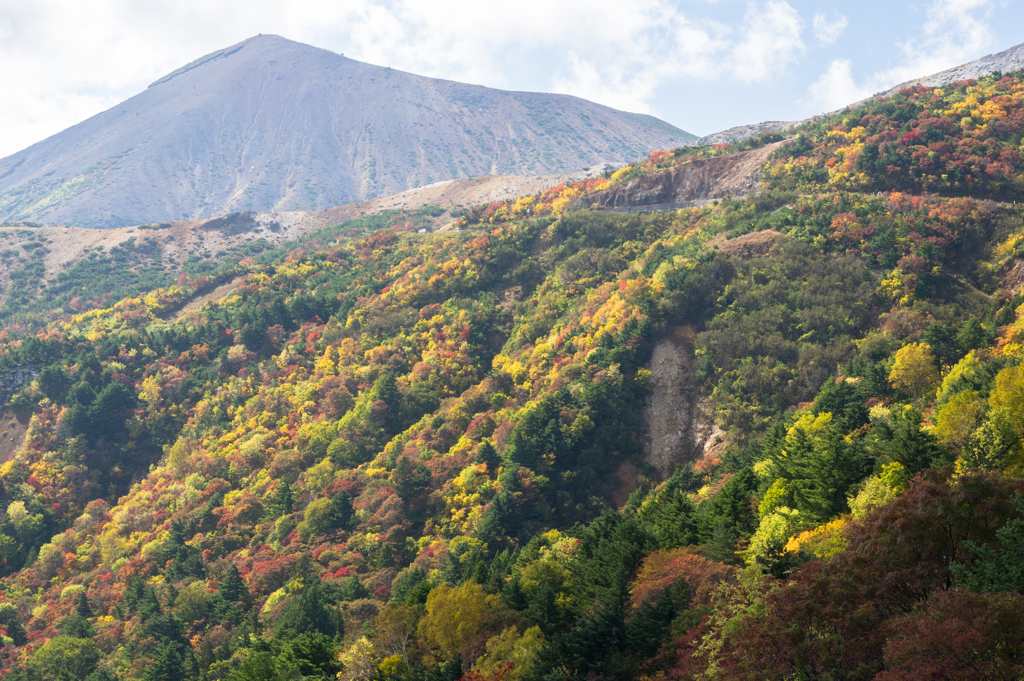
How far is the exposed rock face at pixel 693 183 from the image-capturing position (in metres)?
90.1

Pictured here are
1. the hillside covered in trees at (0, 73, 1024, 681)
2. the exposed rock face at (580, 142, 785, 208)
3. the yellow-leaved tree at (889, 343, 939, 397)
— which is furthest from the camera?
the exposed rock face at (580, 142, 785, 208)

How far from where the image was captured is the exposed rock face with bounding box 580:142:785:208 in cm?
9006

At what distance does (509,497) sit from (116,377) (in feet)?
216

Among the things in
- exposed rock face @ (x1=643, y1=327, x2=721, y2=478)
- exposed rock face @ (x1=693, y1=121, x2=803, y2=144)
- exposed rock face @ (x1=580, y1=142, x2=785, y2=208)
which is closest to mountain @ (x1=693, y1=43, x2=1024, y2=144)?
exposed rock face @ (x1=693, y1=121, x2=803, y2=144)

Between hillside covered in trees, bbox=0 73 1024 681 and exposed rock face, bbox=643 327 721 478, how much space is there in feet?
4.21

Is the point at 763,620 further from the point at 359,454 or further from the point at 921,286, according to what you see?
the point at 359,454

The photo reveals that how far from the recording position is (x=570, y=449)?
6047 cm

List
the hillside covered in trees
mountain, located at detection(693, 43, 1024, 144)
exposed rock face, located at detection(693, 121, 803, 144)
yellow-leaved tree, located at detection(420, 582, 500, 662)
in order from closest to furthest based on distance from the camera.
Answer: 1. the hillside covered in trees
2. yellow-leaved tree, located at detection(420, 582, 500, 662)
3. mountain, located at detection(693, 43, 1024, 144)
4. exposed rock face, located at detection(693, 121, 803, 144)

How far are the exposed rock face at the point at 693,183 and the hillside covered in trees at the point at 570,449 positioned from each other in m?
4.49

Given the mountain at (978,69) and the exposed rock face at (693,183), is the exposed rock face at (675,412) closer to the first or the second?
the exposed rock face at (693,183)

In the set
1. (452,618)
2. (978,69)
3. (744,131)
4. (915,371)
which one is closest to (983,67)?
(978,69)

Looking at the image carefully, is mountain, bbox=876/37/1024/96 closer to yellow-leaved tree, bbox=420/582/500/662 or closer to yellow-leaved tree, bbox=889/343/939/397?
yellow-leaved tree, bbox=889/343/939/397

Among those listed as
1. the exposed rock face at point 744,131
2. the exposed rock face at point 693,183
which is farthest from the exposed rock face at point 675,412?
the exposed rock face at point 744,131

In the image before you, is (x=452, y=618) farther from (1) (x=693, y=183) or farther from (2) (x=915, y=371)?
(1) (x=693, y=183)
